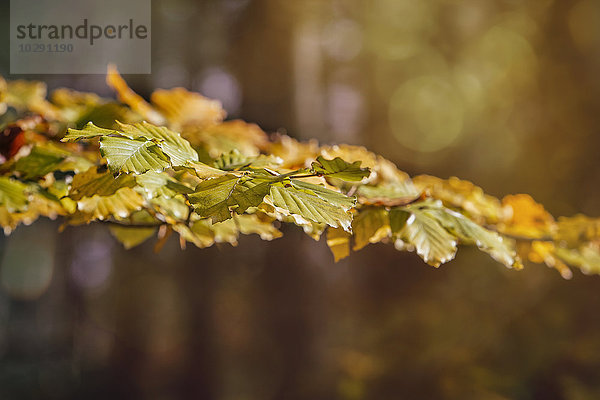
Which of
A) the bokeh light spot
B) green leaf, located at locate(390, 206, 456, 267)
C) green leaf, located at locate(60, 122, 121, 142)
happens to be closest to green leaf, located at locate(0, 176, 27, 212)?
green leaf, located at locate(60, 122, 121, 142)

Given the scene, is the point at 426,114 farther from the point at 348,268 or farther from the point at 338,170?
the point at 338,170

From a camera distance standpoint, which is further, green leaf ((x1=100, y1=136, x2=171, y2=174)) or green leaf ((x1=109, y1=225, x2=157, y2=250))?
green leaf ((x1=109, y1=225, x2=157, y2=250))

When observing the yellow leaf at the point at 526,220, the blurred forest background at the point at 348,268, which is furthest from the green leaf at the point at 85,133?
the blurred forest background at the point at 348,268

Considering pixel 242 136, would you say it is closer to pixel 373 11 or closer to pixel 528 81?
pixel 528 81

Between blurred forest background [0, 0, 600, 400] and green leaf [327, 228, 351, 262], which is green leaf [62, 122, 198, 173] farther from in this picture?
blurred forest background [0, 0, 600, 400]

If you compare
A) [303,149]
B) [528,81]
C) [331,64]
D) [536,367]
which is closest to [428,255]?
[303,149]

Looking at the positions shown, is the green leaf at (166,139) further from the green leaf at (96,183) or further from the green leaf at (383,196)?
the green leaf at (383,196)
